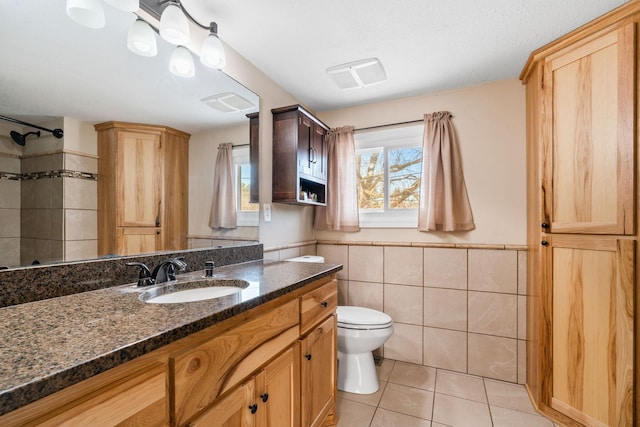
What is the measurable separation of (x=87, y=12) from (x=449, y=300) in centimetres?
258

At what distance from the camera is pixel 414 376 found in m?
2.14

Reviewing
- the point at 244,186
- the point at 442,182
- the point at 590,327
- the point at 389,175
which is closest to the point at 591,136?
the point at 442,182

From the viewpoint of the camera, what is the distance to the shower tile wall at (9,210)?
89cm

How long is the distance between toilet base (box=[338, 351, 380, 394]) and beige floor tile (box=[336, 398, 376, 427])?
116 mm

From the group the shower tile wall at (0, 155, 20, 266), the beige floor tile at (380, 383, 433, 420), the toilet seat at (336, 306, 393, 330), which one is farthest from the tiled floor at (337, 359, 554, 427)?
the shower tile wall at (0, 155, 20, 266)

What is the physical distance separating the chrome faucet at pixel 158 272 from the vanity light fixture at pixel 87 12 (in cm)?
90

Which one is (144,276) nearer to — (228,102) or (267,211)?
(267,211)

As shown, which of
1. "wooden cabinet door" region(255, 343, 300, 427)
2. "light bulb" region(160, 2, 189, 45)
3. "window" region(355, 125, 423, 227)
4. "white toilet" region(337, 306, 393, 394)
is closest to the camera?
"wooden cabinet door" region(255, 343, 300, 427)

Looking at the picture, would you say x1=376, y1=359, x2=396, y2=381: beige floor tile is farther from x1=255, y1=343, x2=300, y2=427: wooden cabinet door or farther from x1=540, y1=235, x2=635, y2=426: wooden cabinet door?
x1=255, y1=343, x2=300, y2=427: wooden cabinet door

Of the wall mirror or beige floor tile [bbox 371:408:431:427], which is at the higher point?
the wall mirror

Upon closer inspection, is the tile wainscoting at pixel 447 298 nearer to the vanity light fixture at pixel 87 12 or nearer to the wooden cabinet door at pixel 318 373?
the wooden cabinet door at pixel 318 373

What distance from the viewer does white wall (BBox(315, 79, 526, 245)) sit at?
2074 millimetres

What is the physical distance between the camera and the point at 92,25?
1084 mm

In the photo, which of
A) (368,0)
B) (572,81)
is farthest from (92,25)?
(572,81)
